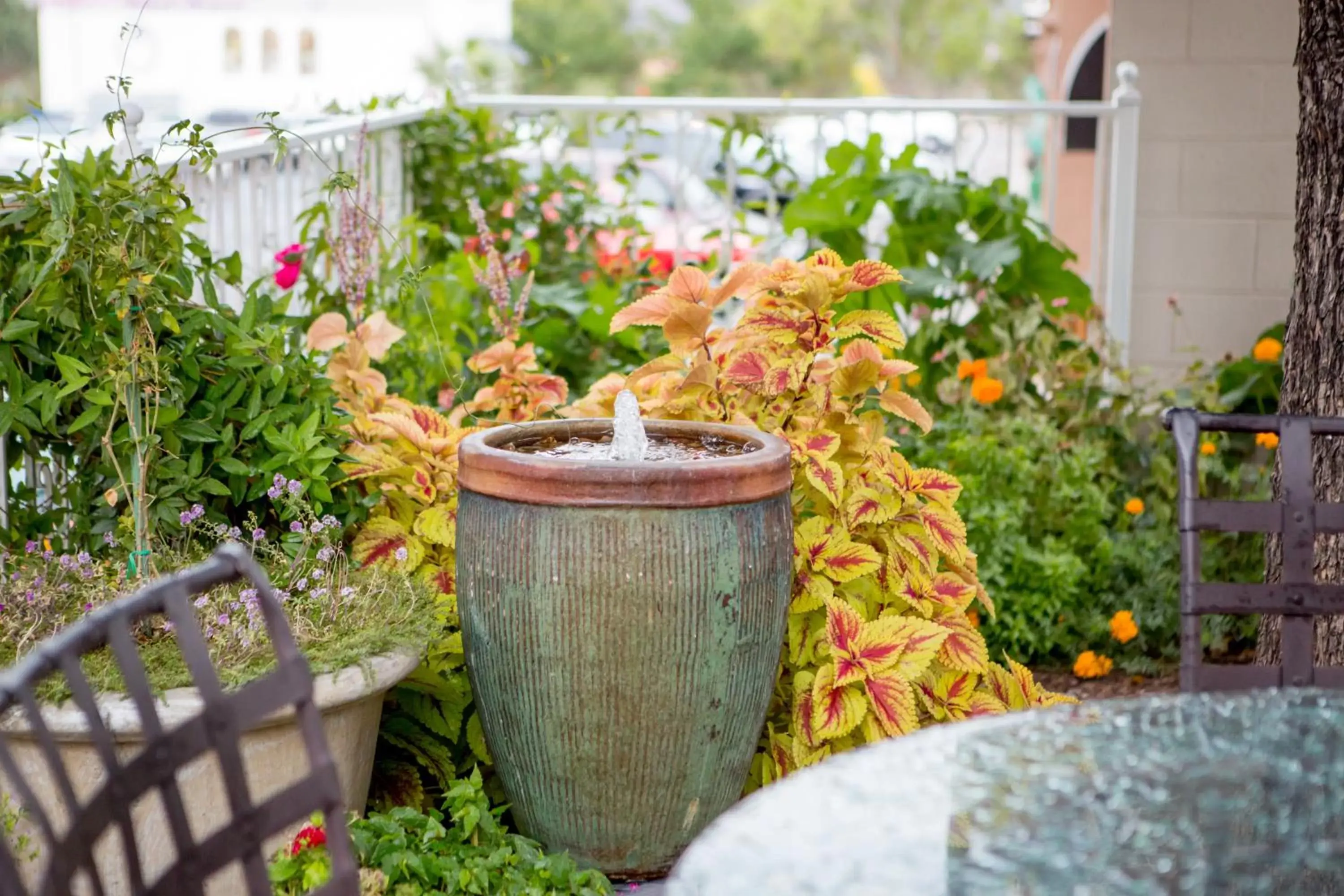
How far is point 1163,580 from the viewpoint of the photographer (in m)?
3.59

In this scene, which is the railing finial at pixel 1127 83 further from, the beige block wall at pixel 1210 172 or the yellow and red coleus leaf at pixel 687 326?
the yellow and red coleus leaf at pixel 687 326

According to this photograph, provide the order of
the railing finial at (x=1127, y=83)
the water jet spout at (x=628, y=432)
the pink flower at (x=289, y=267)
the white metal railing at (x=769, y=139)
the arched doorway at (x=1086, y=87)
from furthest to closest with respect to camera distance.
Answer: the arched doorway at (x=1086, y=87)
the railing finial at (x=1127, y=83)
the white metal railing at (x=769, y=139)
the pink flower at (x=289, y=267)
the water jet spout at (x=628, y=432)

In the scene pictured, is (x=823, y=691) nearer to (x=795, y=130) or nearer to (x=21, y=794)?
(x=21, y=794)

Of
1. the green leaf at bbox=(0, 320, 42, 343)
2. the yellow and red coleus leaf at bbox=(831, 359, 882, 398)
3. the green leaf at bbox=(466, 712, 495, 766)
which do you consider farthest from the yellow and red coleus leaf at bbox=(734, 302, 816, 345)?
the green leaf at bbox=(0, 320, 42, 343)

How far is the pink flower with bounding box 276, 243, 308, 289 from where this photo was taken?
3.09 meters

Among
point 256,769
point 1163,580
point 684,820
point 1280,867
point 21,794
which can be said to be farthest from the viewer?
point 1163,580

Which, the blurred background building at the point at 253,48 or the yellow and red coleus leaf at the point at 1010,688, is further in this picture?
the blurred background building at the point at 253,48

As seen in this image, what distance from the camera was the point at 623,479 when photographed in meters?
2.11

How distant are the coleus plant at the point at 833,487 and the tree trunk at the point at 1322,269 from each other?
61 centimetres

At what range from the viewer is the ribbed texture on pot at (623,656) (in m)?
2.13

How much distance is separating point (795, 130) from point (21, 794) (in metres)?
17.2

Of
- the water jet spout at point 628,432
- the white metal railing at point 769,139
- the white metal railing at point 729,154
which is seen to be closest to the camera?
the water jet spout at point 628,432

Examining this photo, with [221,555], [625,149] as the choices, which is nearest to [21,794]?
[221,555]

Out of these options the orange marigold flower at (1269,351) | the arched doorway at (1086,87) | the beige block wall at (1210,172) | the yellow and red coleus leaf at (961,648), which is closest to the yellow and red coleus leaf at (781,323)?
the yellow and red coleus leaf at (961,648)
